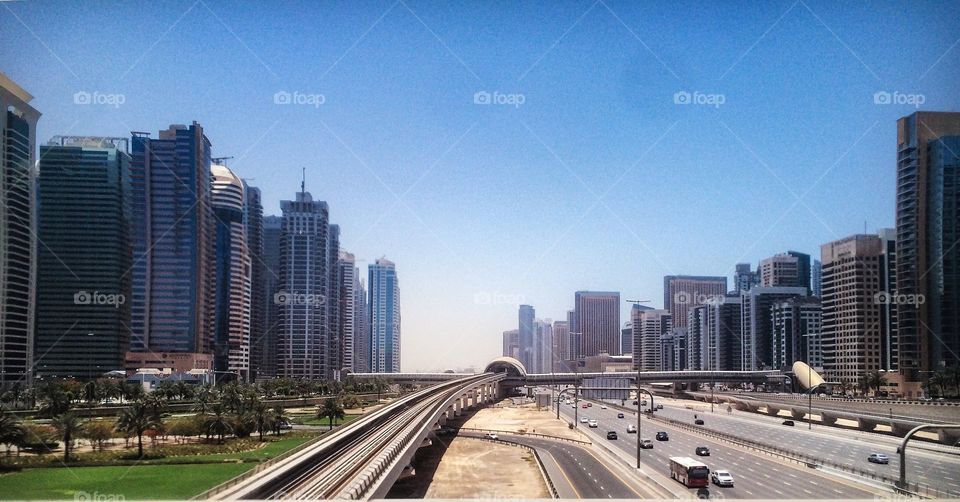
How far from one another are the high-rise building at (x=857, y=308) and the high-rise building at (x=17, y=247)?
77.4m

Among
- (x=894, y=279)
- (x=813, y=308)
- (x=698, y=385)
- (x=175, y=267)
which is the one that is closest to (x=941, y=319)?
(x=894, y=279)

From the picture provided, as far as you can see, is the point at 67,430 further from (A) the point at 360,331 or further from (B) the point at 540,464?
(A) the point at 360,331

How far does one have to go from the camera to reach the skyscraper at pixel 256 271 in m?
113

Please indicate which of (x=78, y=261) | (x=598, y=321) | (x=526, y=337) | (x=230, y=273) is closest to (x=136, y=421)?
(x=78, y=261)

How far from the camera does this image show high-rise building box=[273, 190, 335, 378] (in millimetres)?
107688

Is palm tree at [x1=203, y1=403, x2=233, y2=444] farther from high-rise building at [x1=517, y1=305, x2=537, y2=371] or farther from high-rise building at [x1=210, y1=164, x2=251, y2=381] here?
high-rise building at [x1=517, y1=305, x2=537, y2=371]

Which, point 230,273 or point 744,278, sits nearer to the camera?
point 230,273

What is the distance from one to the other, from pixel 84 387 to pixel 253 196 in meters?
71.9

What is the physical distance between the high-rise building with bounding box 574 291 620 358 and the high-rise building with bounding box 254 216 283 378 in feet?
250

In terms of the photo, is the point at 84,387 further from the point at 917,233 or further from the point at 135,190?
the point at 917,233

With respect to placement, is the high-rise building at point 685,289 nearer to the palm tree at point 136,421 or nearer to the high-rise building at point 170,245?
the high-rise building at point 170,245

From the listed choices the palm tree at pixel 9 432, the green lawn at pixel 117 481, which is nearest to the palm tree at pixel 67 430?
the palm tree at pixel 9 432

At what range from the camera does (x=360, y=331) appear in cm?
16212

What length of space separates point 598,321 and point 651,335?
16413mm
